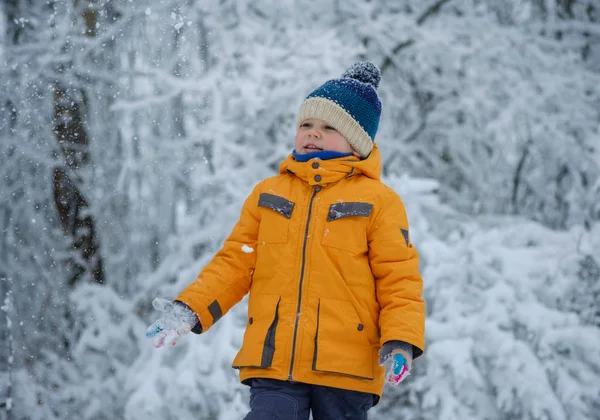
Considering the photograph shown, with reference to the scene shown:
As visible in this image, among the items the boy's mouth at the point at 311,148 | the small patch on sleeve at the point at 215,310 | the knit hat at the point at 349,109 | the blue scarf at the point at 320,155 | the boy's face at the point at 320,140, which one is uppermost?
the knit hat at the point at 349,109

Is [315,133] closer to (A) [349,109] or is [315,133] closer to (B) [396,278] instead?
(A) [349,109]

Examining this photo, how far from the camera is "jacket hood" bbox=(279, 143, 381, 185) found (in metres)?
2.35

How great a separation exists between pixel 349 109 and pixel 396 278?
73 cm

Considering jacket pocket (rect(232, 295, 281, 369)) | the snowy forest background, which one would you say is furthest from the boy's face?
the snowy forest background

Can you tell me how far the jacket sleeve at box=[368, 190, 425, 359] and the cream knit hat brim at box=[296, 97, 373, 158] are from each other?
27 centimetres

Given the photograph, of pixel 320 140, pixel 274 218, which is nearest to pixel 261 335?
pixel 274 218

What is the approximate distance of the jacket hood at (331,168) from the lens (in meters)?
2.35

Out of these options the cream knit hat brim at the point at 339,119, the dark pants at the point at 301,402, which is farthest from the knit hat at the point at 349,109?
the dark pants at the point at 301,402

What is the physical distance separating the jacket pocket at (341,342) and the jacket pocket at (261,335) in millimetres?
155

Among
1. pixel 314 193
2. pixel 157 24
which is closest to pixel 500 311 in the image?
pixel 314 193

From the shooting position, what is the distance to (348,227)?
229 centimetres

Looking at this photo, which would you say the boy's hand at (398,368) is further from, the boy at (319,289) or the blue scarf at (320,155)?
the blue scarf at (320,155)

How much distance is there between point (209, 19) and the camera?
563 cm

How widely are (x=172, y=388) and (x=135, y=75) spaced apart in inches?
104
